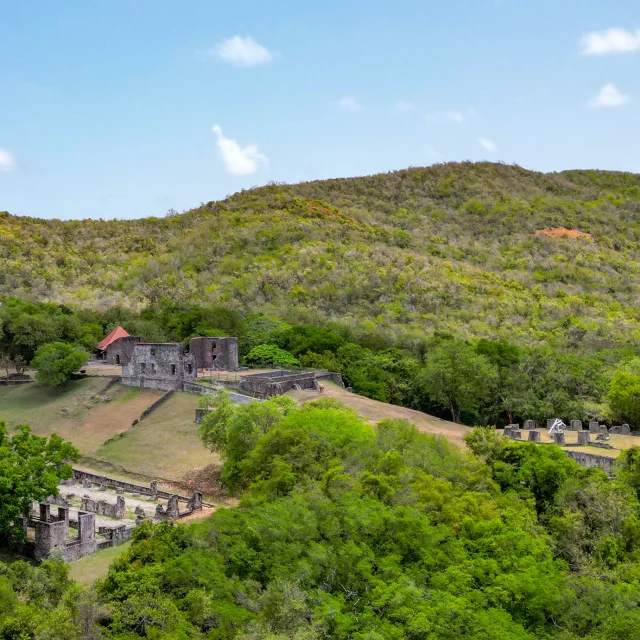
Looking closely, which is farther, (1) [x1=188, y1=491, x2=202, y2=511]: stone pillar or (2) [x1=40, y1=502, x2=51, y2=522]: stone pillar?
(1) [x1=188, y1=491, x2=202, y2=511]: stone pillar

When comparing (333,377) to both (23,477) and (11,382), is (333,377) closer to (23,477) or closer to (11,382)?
(11,382)

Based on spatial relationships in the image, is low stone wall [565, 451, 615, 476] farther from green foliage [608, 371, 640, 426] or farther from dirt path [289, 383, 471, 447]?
green foliage [608, 371, 640, 426]

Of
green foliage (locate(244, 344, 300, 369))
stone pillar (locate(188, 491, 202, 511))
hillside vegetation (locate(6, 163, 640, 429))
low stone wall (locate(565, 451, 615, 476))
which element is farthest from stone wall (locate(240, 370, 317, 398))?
low stone wall (locate(565, 451, 615, 476))

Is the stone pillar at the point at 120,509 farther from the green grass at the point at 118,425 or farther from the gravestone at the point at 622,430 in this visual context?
the gravestone at the point at 622,430

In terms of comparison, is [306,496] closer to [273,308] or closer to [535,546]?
[535,546]

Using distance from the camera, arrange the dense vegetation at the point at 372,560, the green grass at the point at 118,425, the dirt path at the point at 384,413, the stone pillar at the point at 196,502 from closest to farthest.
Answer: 1. the dense vegetation at the point at 372,560
2. the stone pillar at the point at 196,502
3. the green grass at the point at 118,425
4. the dirt path at the point at 384,413

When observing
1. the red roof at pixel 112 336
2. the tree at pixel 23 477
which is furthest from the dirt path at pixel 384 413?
the red roof at pixel 112 336
